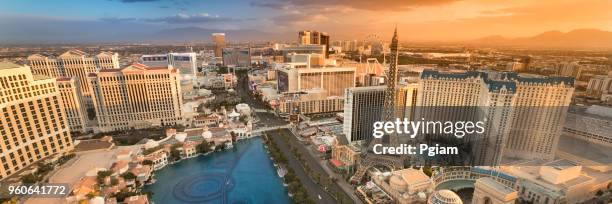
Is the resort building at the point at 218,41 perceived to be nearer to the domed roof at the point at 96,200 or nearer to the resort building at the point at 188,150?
the resort building at the point at 188,150

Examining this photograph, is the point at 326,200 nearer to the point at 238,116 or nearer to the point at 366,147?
the point at 366,147

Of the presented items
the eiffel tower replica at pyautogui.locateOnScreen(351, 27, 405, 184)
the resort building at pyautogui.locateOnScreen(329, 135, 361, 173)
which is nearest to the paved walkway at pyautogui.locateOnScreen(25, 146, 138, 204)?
the resort building at pyautogui.locateOnScreen(329, 135, 361, 173)

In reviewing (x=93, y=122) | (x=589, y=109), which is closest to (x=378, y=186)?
(x=589, y=109)

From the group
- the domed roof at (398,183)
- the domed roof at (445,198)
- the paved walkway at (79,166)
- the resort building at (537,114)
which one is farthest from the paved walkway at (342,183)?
the paved walkway at (79,166)

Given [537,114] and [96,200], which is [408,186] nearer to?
[537,114]

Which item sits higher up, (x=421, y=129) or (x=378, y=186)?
(x=421, y=129)

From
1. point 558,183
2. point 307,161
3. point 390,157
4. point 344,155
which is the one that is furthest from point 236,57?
point 558,183
